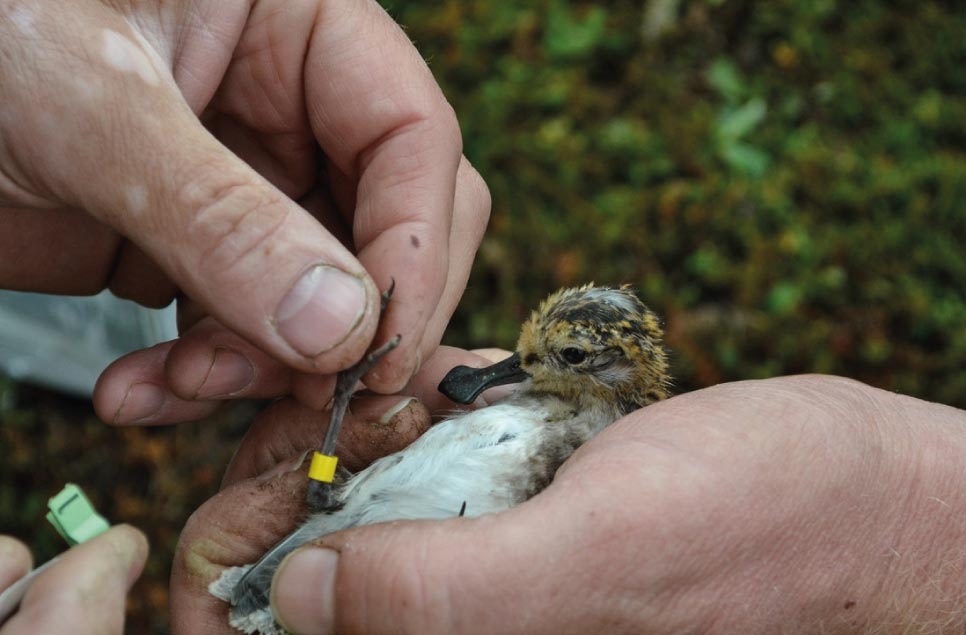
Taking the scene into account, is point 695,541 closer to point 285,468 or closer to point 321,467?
point 321,467

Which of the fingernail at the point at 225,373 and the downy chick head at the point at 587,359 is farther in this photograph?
the downy chick head at the point at 587,359

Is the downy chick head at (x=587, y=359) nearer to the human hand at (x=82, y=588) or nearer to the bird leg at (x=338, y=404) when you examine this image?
the bird leg at (x=338, y=404)

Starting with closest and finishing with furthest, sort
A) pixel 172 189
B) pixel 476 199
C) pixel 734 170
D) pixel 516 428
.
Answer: pixel 172 189, pixel 516 428, pixel 476 199, pixel 734 170

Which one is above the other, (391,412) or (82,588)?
(82,588)

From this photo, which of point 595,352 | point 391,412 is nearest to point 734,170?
point 595,352

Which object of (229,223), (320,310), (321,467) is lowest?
(321,467)

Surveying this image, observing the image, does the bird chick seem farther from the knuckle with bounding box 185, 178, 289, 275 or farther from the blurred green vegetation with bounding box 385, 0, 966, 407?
the blurred green vegetation with bounding box 385, 0, 966, 407

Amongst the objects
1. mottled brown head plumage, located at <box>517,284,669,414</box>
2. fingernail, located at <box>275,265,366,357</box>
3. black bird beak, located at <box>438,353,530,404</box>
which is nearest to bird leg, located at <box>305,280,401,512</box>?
fingernail, located at <box>275,265,366,357</box>

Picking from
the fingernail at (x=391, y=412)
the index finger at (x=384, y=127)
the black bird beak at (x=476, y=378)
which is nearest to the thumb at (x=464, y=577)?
the index finger at (x=384, y=127)
